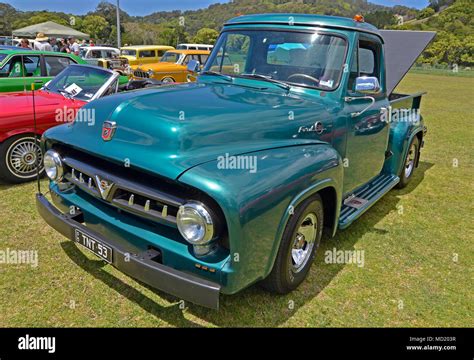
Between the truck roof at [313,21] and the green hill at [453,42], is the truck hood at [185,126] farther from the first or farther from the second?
the green hill at [453,42]

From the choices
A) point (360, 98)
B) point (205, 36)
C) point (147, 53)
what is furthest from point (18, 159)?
point (205, 36)

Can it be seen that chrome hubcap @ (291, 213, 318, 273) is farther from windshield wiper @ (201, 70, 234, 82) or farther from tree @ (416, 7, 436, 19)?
tree @ (416, 7, 436, 19)

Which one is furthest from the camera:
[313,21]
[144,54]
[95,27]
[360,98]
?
[95,27]

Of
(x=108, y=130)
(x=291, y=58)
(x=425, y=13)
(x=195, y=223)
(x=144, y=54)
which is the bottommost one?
(x=195, y=223)

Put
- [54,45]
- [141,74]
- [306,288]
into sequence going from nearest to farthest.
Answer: [306,288], [141,74], [54,45]

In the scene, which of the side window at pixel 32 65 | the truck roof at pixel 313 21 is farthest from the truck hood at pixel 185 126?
the side window at pixel 32 65

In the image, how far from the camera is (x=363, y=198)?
4.57 meters

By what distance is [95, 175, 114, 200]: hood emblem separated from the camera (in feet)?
9.33

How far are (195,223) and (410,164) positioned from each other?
527cm

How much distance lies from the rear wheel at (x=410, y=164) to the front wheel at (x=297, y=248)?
11.0 feet

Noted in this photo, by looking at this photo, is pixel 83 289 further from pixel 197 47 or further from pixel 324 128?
pixel 197 47

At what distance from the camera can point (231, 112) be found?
10.1ft

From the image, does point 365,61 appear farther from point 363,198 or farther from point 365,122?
point 363,198

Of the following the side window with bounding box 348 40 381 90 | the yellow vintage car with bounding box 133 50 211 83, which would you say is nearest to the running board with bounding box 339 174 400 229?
the side window with bounding box 348 40 381 90
